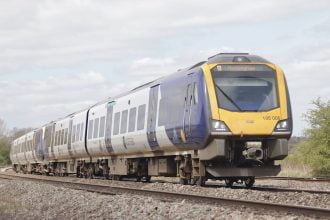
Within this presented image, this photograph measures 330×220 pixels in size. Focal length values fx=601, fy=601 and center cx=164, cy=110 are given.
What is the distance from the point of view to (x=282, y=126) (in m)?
14.5

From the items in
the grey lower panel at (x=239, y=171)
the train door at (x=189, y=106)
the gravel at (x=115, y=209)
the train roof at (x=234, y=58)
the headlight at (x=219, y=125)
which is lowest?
the gravel at (x=115, y=209)

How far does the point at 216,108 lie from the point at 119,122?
808cm

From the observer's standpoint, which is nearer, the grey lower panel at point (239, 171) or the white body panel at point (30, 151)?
the grey lower panel at point (239, 171)

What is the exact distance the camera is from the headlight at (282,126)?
14457 mm

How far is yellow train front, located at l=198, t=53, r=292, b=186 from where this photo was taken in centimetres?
1414

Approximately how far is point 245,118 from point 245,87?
0.85 meters

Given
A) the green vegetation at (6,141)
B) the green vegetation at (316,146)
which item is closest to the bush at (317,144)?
the green vegetation at (316,146)

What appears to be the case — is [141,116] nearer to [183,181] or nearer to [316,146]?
[183,181]

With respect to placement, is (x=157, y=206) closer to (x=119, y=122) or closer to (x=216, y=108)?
(x=216, y=108)

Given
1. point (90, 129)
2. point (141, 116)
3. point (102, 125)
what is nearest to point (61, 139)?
point (90, 129)

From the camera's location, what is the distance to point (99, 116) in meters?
24.8

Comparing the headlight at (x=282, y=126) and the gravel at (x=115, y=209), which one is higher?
the headlight at (x=282, y=126)

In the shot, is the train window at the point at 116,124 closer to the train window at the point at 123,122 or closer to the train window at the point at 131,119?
the train window at the point at 123,122

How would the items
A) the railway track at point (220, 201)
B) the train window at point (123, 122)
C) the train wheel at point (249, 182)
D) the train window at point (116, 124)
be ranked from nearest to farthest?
the railway track at point (220, 201) < the train wheel at point (249, 182) < the train window at point (123, 122) < the train window at point (116, 124)
